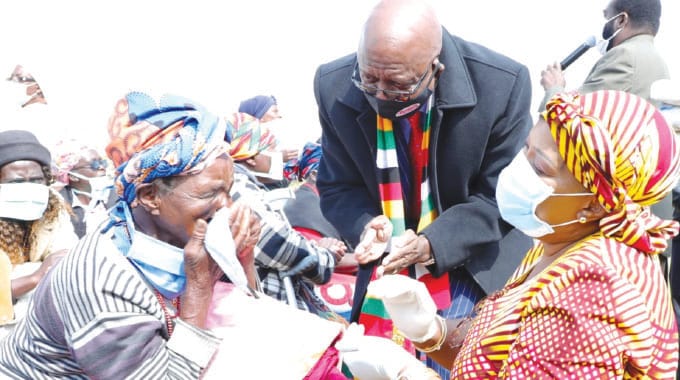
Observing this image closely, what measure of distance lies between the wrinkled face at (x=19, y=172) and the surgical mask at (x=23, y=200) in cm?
11

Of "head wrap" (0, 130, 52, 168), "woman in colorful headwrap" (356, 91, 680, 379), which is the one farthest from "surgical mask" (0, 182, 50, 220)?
"woman in colorful headwrap" (356, 91, 680, 379)

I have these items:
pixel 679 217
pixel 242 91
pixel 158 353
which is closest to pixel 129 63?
pixel 242 91

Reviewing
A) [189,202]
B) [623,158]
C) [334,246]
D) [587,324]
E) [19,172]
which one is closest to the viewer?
[587,324]

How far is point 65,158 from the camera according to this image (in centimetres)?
852

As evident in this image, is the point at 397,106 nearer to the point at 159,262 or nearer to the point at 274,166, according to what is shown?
the point at 159,262

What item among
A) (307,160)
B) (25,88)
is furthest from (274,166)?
(25,88)

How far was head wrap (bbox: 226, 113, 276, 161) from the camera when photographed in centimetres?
507

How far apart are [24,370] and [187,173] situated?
877 mm

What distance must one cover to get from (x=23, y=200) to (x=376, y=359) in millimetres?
3337

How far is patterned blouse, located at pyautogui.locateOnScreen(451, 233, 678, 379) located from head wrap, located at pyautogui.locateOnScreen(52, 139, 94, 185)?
7214 mm

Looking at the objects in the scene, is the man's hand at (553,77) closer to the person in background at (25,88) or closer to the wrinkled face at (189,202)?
the wrinkled face at (189,202)

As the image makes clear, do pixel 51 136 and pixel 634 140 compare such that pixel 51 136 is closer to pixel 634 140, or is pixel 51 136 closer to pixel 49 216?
pixel 49 216

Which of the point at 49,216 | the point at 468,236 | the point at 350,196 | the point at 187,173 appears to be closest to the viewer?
the point at 187,173

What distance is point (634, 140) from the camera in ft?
6.48
